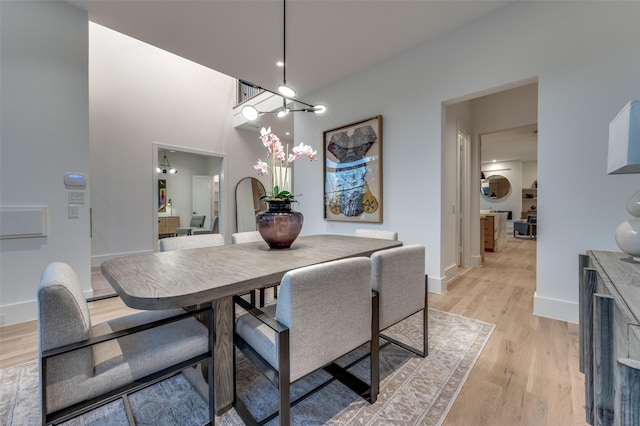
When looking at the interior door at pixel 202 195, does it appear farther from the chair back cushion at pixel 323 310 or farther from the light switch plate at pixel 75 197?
the chair back cushion at pixel 323 310

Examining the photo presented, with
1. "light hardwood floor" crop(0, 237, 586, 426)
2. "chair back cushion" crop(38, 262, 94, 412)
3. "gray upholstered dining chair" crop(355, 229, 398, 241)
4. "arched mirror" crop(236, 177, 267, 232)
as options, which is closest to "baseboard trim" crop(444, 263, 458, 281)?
"light hardwood floor" crop(0, 237, 586, 426)

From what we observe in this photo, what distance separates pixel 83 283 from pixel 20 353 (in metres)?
0.82

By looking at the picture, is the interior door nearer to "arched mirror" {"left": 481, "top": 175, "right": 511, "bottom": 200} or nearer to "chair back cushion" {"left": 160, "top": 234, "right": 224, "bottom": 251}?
"chair back cushion" {"left": 160, "top": 234, "right": 224, "bottom": 251}

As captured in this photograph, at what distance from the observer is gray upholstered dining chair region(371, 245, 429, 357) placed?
139 cm

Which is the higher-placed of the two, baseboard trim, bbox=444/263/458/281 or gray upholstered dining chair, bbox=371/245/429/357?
gray upholstered dining chair, bbox=371/245/429/357

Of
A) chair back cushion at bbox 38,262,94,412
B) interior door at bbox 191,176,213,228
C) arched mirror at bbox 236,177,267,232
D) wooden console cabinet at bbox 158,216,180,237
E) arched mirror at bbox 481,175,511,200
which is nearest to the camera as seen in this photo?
chair back cushion at bbox 38,262,94,412

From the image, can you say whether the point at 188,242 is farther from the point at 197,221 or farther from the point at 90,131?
the point at 197,221

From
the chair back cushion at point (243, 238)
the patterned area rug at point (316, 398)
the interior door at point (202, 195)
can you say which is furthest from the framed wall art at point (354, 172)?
the interior door at point (202, 195)

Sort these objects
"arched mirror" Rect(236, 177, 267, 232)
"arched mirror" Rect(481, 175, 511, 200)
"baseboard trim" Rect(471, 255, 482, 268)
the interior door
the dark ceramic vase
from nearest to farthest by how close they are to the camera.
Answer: the dark ceramic vase → "baseboard trim" Rect(471, 255, 482, 268) → "arched mirror" Rect(236, 177, 267, 232) → the interior door → "arched mirror" Rect(481, 175, 511, 200)

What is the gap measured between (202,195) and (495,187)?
10.3m

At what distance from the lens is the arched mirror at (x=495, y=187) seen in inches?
367

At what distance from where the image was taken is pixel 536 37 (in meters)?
2.29

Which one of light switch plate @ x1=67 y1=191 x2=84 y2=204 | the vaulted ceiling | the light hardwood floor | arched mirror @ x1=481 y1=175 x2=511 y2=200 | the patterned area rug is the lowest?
the patterned area rug

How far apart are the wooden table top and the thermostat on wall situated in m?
1.62
